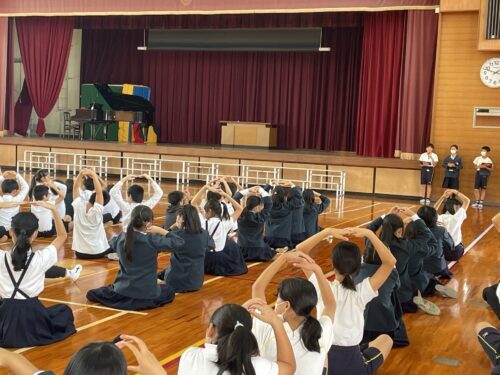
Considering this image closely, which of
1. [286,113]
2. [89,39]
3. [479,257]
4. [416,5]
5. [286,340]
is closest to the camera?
[286,340]

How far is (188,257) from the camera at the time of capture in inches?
257

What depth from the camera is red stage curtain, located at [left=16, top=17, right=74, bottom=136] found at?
1981 cm

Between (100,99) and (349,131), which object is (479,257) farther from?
(100,99)

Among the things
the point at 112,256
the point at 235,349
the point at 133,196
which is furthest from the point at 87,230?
the point at 235,349

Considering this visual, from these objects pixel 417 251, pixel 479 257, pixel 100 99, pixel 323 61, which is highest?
pixel 323 61

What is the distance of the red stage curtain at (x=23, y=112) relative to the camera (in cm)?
2102

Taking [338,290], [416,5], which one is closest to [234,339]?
[338,290]

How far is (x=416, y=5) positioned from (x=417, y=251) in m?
10.8

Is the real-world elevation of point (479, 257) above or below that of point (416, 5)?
below

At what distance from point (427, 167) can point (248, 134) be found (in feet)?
19.1

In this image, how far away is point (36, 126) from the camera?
75.1 ft

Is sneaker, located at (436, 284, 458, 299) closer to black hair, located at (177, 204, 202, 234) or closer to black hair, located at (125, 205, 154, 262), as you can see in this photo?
black hair, located at (177, 204, 202, 234)

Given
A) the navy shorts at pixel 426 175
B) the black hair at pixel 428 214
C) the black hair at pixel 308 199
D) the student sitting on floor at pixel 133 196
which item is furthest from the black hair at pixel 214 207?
the navy shorts at pixel 426 175

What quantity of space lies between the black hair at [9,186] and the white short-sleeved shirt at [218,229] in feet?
8.12
